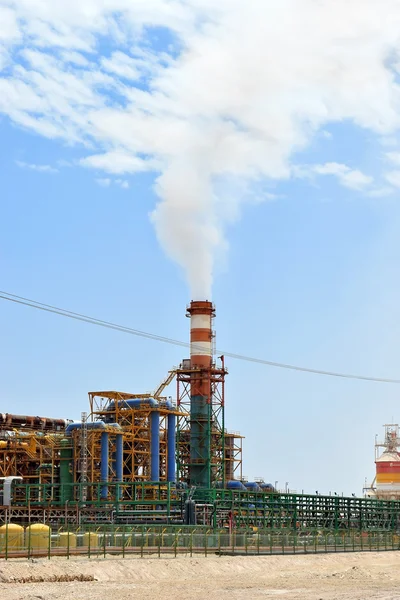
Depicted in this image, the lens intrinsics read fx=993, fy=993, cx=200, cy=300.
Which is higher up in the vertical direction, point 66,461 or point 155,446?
point 155,446

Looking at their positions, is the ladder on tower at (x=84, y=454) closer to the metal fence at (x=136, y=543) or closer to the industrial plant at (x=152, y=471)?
the industrial plant at (x=152, y=471)

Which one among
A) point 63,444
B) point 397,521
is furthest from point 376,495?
point 63,444

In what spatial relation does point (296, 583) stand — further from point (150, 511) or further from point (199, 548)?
point (150, 511)

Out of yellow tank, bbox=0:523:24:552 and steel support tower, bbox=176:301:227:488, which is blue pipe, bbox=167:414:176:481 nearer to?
steel support tower, bbox=176:301:227:488

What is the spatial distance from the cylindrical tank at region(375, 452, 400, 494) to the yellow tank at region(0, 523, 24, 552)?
84722 mm

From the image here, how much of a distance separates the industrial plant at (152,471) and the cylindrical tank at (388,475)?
92.2 feet

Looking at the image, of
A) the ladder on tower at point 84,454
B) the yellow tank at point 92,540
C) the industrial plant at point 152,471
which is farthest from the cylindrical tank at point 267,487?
the yellow tank at point 92,540

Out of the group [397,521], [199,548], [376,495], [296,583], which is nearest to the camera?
[296,583]

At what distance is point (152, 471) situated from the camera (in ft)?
295

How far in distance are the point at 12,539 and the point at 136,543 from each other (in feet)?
23.9

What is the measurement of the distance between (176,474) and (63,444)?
1411 cm

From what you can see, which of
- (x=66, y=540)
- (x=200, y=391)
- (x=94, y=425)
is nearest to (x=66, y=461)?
(x=94, y=425)

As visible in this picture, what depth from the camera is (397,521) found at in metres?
108

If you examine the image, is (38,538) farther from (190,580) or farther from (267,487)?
(267,487)
